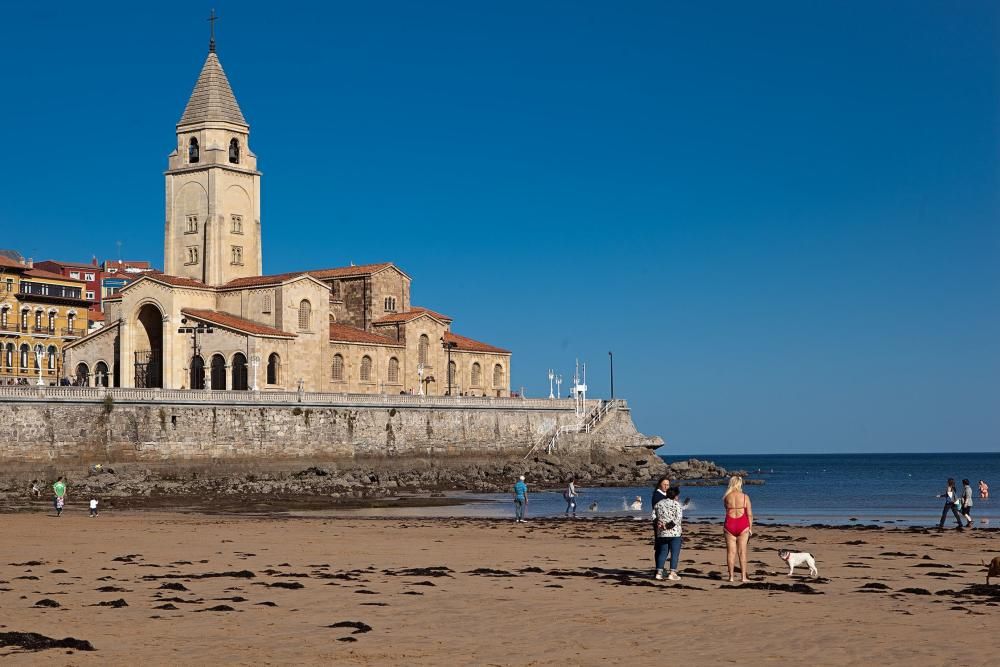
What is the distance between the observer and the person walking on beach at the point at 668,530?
20.6 metres

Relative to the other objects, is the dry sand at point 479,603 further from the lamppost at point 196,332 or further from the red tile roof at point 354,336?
the red tile roof at point 354,336

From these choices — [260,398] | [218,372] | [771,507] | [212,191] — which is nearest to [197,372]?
[218,372]

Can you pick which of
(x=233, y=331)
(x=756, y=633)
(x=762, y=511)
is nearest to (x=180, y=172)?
(x=233, y=331)

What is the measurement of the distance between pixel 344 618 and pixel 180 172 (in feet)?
221

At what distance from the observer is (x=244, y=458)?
212 ft

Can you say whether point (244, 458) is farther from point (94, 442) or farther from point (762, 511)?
point (762, 511)

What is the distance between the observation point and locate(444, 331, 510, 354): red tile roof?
91.4 m

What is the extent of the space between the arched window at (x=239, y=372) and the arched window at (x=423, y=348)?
49.8ft

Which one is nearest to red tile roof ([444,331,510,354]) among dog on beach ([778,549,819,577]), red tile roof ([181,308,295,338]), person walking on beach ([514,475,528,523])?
red tile roof ([181,308,295,338])

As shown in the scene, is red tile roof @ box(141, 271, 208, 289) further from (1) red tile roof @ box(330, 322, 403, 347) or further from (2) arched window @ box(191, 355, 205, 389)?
(1) red tile roof @ box(330, 322, 403, 347)

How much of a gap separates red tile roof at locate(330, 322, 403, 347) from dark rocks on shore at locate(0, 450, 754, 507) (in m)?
10.8

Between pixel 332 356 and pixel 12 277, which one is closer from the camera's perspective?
pixel 332 356

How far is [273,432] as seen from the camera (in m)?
66.8

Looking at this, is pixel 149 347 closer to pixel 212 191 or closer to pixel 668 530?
pixel 212 191
